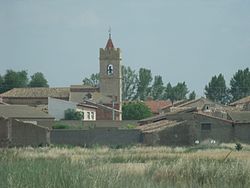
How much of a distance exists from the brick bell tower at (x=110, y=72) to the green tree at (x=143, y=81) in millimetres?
37175

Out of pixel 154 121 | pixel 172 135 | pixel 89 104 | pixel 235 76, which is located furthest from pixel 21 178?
pixel 235 76

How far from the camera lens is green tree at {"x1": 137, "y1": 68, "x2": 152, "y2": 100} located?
163 metres

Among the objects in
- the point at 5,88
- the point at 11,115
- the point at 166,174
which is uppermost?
the point at 5,88

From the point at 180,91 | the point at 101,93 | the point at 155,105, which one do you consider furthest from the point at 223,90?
the point at 101,93

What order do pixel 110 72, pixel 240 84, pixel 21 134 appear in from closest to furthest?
pixel 21 134 < pixel 110 72 < pixel 240 84

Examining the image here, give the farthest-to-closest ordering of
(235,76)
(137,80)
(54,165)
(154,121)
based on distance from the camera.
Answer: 1. (137,80)
2. (235,76)
3. (154,121)
4. (54,165)

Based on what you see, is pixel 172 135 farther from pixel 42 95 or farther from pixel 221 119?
pixel 42 95

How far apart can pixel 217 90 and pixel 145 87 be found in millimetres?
21137

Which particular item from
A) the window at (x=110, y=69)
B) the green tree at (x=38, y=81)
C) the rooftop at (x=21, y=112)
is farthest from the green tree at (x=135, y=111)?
the green tree at (x=38, y=81)

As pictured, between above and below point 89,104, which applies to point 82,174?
below

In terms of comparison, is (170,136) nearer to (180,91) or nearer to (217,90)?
(217,90)

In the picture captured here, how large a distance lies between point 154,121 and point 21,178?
206 ft

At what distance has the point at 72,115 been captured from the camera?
9725 centimetres

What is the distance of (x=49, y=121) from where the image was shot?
269 ft
